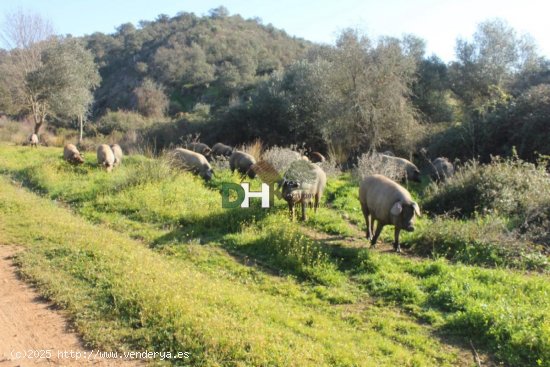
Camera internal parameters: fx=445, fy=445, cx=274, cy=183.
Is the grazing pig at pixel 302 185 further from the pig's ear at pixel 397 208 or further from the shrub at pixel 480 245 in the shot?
the shrub at pixel 480 245

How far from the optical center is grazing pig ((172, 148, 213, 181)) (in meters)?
15.4

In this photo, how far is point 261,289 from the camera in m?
7.39

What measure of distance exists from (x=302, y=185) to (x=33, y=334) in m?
6.83

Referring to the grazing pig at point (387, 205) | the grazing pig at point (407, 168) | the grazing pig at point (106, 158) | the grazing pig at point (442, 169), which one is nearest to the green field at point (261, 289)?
the grazing pig at point (387, 205)

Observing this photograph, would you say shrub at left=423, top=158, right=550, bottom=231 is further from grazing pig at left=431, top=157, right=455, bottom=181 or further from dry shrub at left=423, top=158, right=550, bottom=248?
grazing pig at left=431, top=157, right=455, bottom=181

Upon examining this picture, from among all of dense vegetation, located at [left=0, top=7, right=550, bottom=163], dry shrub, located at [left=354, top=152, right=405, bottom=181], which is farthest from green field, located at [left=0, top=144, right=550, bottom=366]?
dense vegetation, located at [left=0, top=7, right=550, bottom=163]

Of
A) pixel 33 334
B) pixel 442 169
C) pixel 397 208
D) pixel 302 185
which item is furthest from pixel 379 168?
pixel 33 334

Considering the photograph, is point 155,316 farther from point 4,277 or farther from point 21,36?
point 21,36

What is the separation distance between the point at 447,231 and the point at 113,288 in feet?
22.4

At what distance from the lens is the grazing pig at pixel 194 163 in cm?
1538

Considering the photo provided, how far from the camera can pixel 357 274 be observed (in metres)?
8.04

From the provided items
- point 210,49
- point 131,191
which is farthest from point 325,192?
point 210,49

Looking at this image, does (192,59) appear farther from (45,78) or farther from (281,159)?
(281,159)

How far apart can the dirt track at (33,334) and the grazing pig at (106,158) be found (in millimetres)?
10205
